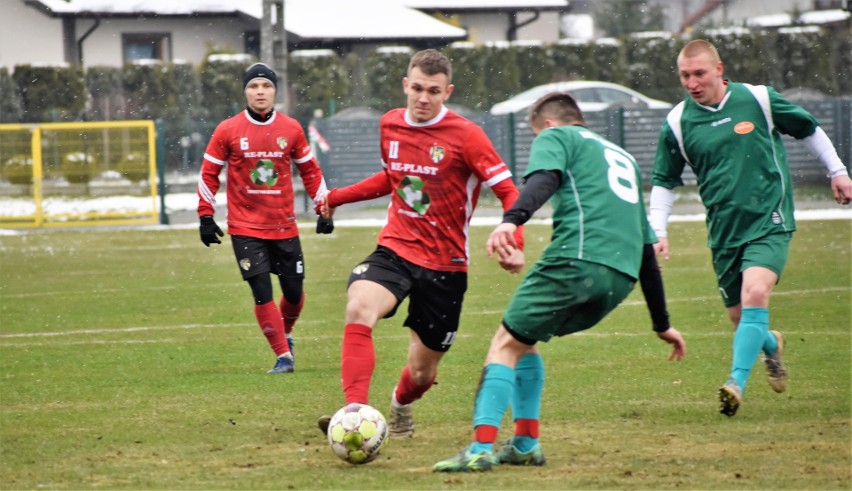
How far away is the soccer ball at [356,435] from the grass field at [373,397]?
8 centimetres

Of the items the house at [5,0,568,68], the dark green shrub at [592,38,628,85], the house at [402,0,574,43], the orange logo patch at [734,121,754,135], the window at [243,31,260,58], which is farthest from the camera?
the house at [402,0,574,43]

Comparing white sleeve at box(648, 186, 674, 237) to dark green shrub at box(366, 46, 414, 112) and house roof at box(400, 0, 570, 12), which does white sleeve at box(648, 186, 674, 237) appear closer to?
dark green shrub at box(366, 46, 414, 112)

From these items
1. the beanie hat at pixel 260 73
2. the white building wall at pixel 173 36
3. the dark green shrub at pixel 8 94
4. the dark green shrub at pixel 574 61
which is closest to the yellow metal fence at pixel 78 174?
the dark green shrub at pixel 8 94

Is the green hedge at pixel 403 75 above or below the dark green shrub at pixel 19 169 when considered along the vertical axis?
above

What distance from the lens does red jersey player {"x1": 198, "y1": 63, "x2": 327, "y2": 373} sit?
952cm

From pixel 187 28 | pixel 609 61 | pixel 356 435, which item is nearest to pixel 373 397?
pixel 356 435

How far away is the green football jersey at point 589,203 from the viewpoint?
605cm

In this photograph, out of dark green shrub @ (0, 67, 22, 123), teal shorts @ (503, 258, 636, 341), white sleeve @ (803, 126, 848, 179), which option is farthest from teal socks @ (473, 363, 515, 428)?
dark green shrub @ (0, 67, 22, 123)

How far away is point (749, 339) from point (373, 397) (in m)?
2.31

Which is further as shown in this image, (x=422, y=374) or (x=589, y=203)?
(x=422, y=374)

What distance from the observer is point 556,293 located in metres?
6.05

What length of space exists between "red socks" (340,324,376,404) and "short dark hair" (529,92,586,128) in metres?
1.28

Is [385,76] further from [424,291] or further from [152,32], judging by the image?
[424,291]

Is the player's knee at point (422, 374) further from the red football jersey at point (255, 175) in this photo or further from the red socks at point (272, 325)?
the red football jersey at point (255, 175)
